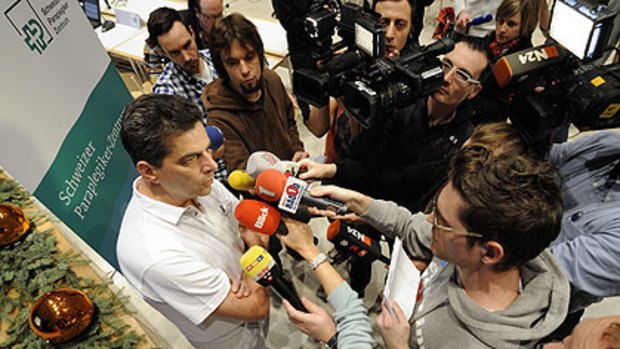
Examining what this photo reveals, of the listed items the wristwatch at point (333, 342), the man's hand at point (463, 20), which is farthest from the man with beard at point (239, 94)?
the man's hand at point (463, 20)

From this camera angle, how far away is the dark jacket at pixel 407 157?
189 cm

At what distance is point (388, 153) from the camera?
1995 mm

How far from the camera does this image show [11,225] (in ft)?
5.34

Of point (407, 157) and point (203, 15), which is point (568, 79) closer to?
point (407, 157)

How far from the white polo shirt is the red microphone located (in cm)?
18

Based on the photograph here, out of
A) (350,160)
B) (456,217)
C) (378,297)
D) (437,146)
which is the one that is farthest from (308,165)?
(378,297)

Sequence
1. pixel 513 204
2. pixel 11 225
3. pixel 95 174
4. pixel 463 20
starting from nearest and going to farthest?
pixel 513 204, pixel 11 225, pixel 95 174, pixel 463 20

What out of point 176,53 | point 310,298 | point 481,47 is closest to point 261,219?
point 481,47

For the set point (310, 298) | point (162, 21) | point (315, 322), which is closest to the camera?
point (315, 322)

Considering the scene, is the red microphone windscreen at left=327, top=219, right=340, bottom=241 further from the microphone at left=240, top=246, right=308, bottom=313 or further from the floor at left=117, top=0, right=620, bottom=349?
the floor at left=117, top=0, right=620, bottom=349

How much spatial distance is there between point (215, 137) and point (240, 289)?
0.78 meters

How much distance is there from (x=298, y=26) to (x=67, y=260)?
2388 mm

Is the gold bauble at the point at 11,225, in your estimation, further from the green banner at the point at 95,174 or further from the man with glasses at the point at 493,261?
the man with glasses at the point at 493,261

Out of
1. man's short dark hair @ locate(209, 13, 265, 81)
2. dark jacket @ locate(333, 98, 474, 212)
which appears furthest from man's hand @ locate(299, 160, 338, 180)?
man's short dark hair @ locate(209, 13, 265, 81)
